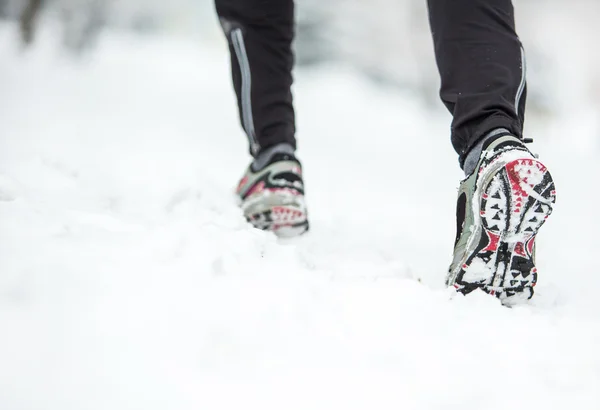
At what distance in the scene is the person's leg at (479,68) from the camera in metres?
1.00

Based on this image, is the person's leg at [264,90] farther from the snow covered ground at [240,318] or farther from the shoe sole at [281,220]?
the snow covered ground at [240,318]

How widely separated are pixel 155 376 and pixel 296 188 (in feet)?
3.01

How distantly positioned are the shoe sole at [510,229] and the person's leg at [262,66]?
2.56 ft

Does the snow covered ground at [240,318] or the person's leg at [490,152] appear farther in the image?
the person's leg at [490,152]

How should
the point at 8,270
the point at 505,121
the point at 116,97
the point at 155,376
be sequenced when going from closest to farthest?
the point at 155,376
the point at 8,270
the point at 505,121
the point at 116,97

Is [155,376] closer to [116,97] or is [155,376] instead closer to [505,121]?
[505,121]

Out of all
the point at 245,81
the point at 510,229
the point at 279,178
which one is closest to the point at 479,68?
the point at 510,229

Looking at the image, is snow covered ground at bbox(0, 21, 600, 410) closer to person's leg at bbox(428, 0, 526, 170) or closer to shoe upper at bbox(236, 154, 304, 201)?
shoe upper at bbox(236, 154, 304, 201)

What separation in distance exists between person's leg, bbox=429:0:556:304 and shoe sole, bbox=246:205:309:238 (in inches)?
21.2

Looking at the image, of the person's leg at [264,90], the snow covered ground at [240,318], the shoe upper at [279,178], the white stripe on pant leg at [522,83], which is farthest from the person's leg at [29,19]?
the white stripe on pant leg at [522,83]

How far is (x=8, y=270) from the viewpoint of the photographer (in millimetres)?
710

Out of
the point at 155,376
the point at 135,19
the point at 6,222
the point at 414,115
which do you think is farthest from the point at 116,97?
the point at 135,19

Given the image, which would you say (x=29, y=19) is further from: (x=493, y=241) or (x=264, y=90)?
(x=493, y=241)

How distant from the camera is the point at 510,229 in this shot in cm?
92
